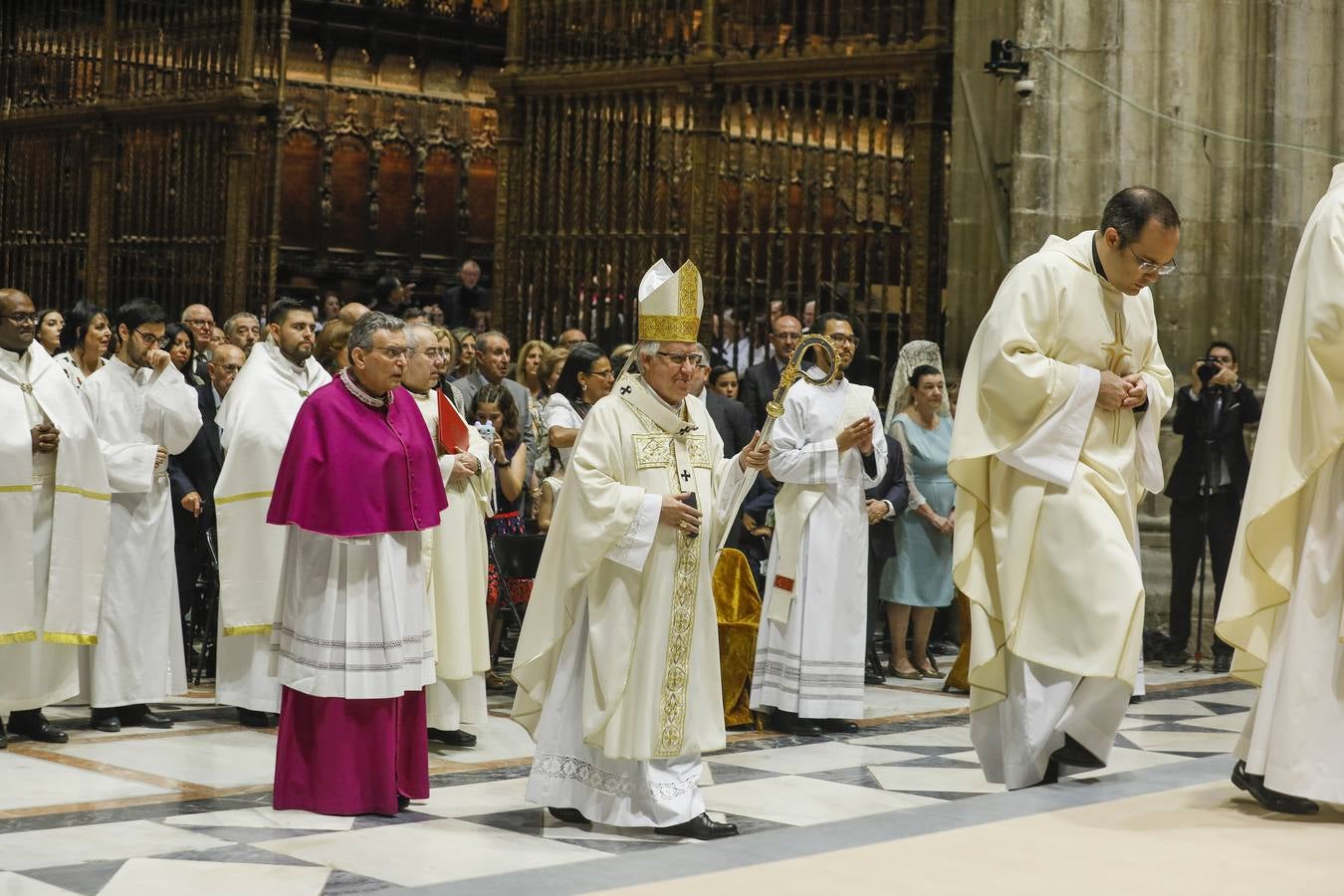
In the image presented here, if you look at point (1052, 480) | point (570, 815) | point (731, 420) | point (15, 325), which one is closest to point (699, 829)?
point (570, 815)

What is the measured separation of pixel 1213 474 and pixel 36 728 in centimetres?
604

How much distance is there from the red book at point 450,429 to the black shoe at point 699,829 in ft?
7.32

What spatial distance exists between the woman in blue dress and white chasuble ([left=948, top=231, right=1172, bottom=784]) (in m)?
3.60

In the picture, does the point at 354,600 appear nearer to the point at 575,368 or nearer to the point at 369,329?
the point at 369,329

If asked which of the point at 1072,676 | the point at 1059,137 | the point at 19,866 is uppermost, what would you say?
the point at 1059,137

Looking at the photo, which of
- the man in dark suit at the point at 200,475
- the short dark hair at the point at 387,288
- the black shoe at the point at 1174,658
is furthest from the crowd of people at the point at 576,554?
the short dark hair at the point at 387,288

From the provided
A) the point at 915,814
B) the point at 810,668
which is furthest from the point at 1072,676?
the point at 810,668

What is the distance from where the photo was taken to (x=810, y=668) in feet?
26.3

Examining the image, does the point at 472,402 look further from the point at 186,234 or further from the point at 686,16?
the point at 186,234

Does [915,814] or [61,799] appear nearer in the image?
[915,814]

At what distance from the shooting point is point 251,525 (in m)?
7.88

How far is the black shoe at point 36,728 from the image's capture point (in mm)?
7309

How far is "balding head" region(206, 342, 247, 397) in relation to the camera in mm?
9117

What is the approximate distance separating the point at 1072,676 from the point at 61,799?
3241 mm
